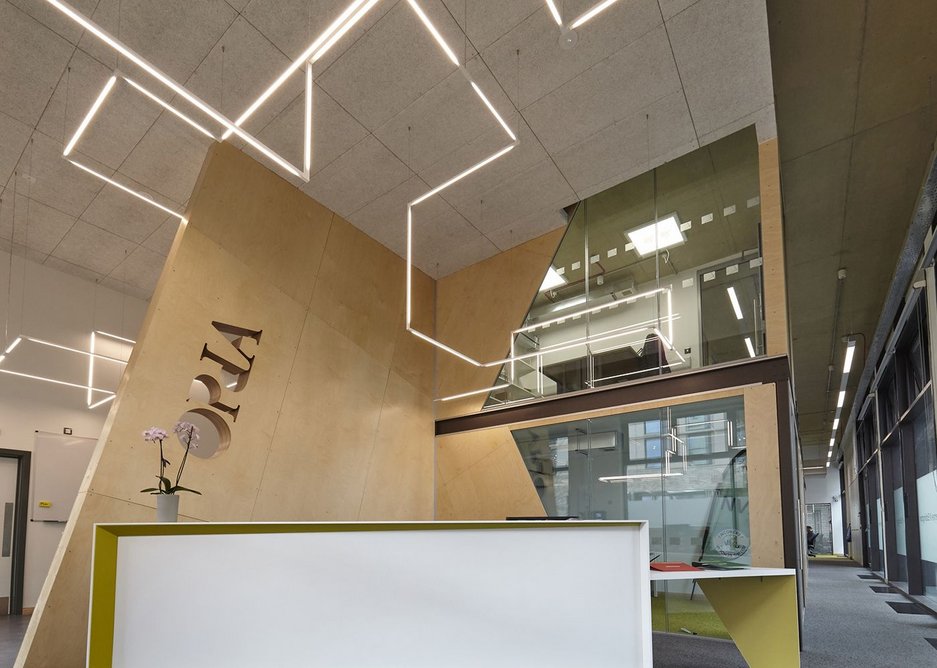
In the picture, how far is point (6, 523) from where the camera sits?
808 cm

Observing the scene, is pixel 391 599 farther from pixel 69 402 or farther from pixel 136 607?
pixel 69 402

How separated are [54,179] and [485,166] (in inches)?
189

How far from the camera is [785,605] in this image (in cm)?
413

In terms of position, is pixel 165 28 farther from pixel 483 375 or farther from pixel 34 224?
pixel 483 375

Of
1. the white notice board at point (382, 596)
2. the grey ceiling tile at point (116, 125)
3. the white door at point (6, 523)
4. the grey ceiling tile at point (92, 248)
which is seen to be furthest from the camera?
the grey ceiling tile at point (92, 248)

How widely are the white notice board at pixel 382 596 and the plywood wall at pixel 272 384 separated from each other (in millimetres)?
2836

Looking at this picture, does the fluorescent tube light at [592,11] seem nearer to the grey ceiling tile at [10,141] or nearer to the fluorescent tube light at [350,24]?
the fluorescent tube light at [350,24]

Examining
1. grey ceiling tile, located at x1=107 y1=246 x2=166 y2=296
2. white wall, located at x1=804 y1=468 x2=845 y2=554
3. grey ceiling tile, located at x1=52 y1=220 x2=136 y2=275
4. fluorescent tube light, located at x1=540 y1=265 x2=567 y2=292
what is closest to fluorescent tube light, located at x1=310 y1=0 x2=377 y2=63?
fluorescent tube light, located at x1=540 y1=265 x2=567 y2=292

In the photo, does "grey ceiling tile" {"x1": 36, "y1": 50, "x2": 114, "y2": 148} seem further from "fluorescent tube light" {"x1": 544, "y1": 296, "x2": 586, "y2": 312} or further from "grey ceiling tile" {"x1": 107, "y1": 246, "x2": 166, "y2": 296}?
"fluorescent tube light" {"x1": 544, "y1": 296, "x2": 586, "y2": 312}

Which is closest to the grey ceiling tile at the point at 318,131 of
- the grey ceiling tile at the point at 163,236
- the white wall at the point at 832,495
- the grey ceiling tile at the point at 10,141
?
the grey ceiling tile at the point at 163,236

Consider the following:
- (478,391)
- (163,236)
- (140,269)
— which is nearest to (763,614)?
(478,391)

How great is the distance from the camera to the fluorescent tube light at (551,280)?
8.32 meters

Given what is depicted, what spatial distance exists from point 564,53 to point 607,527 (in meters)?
4.18

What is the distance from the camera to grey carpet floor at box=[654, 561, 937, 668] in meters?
4.93
